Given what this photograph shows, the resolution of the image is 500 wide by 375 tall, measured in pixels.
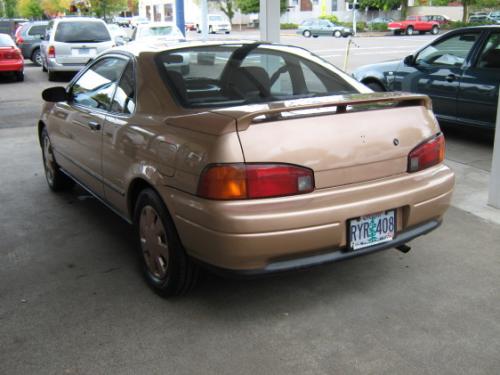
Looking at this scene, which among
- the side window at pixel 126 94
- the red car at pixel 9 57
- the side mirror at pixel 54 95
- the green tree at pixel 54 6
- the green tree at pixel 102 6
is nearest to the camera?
the side window at pixel 126 94

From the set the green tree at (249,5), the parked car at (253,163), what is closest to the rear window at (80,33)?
the parked car at (253,163)

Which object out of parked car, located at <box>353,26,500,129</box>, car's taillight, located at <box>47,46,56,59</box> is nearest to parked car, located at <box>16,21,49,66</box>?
car's taillight, located at <box>47,46,56,59</box>

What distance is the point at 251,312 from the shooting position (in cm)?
335

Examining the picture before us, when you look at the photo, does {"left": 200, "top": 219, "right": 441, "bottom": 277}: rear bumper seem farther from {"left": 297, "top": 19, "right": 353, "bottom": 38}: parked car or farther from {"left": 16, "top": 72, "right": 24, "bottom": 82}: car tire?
{"left": 297, "top": 19, "right": 353, "bottom": 38}: parked car

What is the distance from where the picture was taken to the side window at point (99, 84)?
4176 mm

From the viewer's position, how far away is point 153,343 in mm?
3025

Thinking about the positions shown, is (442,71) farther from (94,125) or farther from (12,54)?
(12,54)

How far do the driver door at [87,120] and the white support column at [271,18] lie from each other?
4.24 metres

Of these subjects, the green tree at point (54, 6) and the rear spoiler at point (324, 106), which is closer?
the rear spoiler at point (324, 106)

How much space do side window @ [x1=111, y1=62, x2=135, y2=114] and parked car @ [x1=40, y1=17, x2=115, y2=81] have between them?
12.8 metres

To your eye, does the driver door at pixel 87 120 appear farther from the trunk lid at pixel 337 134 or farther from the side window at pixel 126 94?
the trunk lid at pixel 337 134

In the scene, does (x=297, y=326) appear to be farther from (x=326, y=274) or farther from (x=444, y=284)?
(x=444, y=284)

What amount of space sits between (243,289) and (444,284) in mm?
1316

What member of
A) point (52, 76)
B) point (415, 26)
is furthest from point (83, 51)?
point (415, 26)
